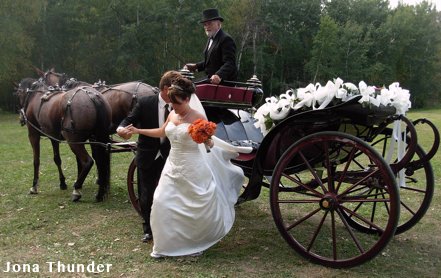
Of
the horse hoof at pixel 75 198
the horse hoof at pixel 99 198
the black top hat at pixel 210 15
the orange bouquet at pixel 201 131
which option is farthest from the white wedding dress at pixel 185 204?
the horse hoof at pixel 75 198

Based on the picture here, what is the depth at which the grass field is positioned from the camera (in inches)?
160

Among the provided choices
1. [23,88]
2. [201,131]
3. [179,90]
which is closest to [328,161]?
[201,131]

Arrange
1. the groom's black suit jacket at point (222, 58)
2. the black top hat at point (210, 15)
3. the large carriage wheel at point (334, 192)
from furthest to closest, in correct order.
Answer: the black top hat at point (210, 15)
the groom's black suit jacket at point (222, 58)
the large carriage wheel at point (334, 192)

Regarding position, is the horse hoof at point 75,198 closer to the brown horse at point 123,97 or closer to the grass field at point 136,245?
the grass field at point 136,245

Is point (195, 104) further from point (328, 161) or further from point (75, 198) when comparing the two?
point (75, 198)

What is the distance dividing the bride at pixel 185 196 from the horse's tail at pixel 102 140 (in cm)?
226

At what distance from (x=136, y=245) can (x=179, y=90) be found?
1832 millimetres

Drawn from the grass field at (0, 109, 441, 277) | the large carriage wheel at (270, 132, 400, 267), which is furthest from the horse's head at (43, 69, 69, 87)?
the large carriage wheel at (270, 132, 400, 267)

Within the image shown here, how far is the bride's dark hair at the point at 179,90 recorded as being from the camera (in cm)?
407

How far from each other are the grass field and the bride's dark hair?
1.57m

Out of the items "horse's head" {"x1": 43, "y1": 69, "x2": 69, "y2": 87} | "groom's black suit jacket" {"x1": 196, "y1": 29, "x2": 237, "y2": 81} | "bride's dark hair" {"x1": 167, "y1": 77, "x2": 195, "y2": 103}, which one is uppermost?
"groom's black suit jacket" {"x1": 196, "y1": 29, "x2": 237, "y2": 81}

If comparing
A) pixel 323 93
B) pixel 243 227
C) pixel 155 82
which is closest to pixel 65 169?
pixel 243 227

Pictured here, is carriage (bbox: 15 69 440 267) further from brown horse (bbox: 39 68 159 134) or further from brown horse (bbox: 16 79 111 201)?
brown horse (bbox: 39 68 159 134)

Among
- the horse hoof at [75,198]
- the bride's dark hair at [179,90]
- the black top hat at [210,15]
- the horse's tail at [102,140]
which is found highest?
the black top hat at [210,15]
